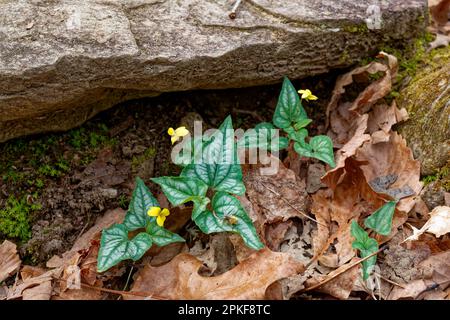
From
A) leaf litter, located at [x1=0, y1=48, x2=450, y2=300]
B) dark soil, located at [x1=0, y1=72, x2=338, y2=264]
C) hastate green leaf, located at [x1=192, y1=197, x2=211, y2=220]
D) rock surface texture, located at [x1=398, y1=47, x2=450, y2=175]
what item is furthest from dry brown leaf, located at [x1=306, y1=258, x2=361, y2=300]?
dark soil, located at [x1=0, y1=72, x2=338, y2=264]

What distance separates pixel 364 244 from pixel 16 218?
63.1 inches

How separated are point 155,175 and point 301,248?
83 cm

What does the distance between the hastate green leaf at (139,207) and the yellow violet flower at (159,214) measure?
0.27ft

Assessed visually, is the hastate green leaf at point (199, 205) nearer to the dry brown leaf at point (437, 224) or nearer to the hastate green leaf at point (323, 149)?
the hastate green leaf at point (323, 149)

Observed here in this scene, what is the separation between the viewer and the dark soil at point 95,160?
2.50 m

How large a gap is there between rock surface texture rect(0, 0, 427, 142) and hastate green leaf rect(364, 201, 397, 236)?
33.2 inches

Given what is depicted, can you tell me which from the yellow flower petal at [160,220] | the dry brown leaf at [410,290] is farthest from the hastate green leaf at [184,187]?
the dry brown leaf at [410,290]
